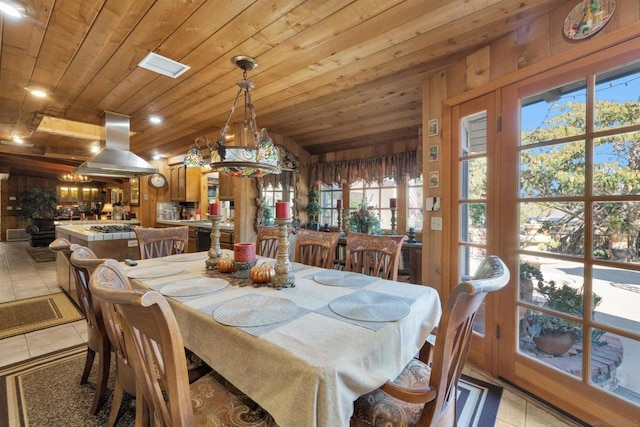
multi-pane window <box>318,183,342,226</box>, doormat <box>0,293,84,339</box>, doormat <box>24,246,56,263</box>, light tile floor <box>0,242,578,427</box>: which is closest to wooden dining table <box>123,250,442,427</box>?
light tile floor <box>0,242,578,427</box>

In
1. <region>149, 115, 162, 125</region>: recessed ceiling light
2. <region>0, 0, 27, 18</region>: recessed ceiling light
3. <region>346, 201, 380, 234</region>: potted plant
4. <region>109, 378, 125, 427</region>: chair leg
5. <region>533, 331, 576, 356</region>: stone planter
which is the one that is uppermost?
<region>149, 115, 162, 125</region>: recessed ceiling light

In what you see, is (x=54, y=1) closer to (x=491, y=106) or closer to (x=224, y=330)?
(x=224, y=330)

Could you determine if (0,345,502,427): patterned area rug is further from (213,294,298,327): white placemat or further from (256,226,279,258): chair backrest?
(256,226,279,258): chair backrest

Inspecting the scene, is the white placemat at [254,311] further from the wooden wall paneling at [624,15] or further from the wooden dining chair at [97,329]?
the wooden wall paneling at [624,15]

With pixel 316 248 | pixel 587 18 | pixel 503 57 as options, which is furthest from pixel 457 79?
pixel 316 248

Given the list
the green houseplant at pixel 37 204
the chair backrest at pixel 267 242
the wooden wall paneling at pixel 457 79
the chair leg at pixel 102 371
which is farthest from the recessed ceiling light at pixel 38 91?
the green houseplant at pixel 37 204

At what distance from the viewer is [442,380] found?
878 millimetres

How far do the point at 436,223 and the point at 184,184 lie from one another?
16.9 ft

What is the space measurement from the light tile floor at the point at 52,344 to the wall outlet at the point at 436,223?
3.52ft

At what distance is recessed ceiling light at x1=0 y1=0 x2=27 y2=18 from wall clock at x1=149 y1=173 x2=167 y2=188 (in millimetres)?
4510

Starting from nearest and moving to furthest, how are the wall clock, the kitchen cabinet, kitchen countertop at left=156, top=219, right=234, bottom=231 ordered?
kitchen countertop at left=156, top=219, right=234, bottom=231, the kitchen cabinet, the wall clock

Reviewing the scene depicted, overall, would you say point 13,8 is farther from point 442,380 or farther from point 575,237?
point 575,237

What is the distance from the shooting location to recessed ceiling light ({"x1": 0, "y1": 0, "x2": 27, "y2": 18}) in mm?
1530

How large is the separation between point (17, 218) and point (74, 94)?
1047 cm
